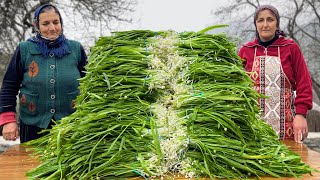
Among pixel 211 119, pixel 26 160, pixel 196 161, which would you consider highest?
pixel 211 119

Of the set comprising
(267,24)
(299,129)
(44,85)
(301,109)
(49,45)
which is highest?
(267,24)

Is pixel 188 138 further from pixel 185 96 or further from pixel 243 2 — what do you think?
pixel 243 2

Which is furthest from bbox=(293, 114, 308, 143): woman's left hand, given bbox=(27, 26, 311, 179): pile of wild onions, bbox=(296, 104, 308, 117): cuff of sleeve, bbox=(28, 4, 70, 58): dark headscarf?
bbox=(28, 4, 70, 58): dark headscarf

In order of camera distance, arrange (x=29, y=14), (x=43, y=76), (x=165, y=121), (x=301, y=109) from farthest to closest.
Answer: (x=29, y=14) < (x=43, y=76) < (x=301, y=109) < (x=165, y=121)

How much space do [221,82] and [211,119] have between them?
244 mm

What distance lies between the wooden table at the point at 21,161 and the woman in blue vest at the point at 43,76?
0.49 meters

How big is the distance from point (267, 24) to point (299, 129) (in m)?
0.77

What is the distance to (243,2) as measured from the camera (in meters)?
19.3

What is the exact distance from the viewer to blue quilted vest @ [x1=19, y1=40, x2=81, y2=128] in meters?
3.53

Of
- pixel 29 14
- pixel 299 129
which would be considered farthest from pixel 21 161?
pixel 29 14

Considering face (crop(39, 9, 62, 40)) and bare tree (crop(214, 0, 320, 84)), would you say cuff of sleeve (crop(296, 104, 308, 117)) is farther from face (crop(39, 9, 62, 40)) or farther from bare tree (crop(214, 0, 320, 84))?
bare tree (crop(214, 0, 320, 84))

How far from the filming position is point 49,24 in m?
3.54

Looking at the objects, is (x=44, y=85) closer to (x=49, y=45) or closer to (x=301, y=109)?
(x=49, y=45)

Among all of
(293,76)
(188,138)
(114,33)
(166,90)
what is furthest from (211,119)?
(293,76)
